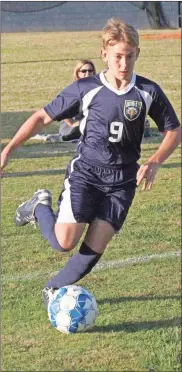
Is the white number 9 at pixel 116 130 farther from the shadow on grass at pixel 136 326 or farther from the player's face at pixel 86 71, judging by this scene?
the player's face at pixel 86 71

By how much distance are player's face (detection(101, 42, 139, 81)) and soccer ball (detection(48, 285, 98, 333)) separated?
1.58 meters

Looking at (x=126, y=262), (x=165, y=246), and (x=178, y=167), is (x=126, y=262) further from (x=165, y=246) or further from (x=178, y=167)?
(x=178, y=167)

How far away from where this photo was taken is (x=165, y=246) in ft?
29.0

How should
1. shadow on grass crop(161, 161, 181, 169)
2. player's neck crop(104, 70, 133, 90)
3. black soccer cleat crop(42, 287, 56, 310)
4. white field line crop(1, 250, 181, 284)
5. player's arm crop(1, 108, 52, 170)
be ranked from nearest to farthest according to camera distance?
player's arm crop(1, 108, 52, 170)
player's neck crop(104, 70, 133, 90)
black soccer cleat crop(42, 287, 56, 310)
white field line crop(1, 250, 181, 284)
shadow on grass crop(161, 161, 181, 169)

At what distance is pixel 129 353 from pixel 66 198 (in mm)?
1388

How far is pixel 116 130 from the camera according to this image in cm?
547

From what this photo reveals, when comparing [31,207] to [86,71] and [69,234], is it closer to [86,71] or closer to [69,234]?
[69,234]

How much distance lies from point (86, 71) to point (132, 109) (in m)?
4.58

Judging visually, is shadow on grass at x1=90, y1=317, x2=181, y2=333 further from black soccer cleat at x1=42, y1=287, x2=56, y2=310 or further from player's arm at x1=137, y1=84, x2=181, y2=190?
player's arm at x1=137, y1=84, x2=181, y2=190

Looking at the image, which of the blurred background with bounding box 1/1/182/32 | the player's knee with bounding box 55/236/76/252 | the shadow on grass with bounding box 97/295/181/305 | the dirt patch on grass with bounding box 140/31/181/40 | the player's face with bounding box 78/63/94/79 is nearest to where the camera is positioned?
the player's knee with bounding box 55/236/76/252

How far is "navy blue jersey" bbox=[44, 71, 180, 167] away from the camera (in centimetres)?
540

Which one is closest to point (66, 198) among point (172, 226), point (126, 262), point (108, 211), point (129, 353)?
point (108, 211)

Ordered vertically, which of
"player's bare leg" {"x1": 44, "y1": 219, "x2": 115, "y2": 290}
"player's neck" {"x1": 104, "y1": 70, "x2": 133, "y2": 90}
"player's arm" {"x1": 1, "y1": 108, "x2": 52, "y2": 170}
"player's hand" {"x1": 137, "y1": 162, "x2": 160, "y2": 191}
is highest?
"player's neck" {"x1": 104, "y1": 70, "x2": 133, "y2": 90}

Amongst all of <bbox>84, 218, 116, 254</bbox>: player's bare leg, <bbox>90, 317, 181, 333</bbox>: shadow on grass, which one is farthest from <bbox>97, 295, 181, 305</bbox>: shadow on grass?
<bbox>84, 218, 116, 254</bbox>: player's bare leg
